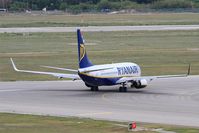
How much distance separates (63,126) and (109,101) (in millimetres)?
13168

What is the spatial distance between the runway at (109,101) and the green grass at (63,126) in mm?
1943

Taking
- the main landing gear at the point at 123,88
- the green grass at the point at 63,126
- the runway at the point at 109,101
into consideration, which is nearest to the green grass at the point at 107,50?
the runway at the point at 109,101

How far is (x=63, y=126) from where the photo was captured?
1833 inches

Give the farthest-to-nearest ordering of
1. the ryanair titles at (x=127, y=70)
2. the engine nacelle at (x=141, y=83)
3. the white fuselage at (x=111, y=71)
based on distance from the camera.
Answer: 1. the ryanair titles at (x=127, y=70)
2. the engine nacelle at (x=141, y=83)
3. the white fuselage at (x=111, y=71)

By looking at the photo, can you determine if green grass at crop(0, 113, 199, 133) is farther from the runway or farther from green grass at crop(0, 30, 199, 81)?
green grass at crop(0, 30, 199, 81)

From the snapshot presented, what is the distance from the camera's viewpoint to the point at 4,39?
127m

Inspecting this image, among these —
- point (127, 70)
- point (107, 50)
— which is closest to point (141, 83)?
point (127, 70)

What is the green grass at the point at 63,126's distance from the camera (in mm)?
44763

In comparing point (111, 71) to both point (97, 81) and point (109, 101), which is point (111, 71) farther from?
point (109, 101)

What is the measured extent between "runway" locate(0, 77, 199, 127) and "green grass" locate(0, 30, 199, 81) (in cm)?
816

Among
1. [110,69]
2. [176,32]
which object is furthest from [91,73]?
[176,32]

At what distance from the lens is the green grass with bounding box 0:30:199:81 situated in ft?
284

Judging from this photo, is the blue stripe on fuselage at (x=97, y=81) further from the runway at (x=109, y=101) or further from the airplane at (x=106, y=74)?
the runway at (x=109, y=101)

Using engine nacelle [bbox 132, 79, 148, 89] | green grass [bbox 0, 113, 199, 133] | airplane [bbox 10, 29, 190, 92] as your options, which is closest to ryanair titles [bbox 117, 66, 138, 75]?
airplane [bbox 10, 29, 190, 92]
